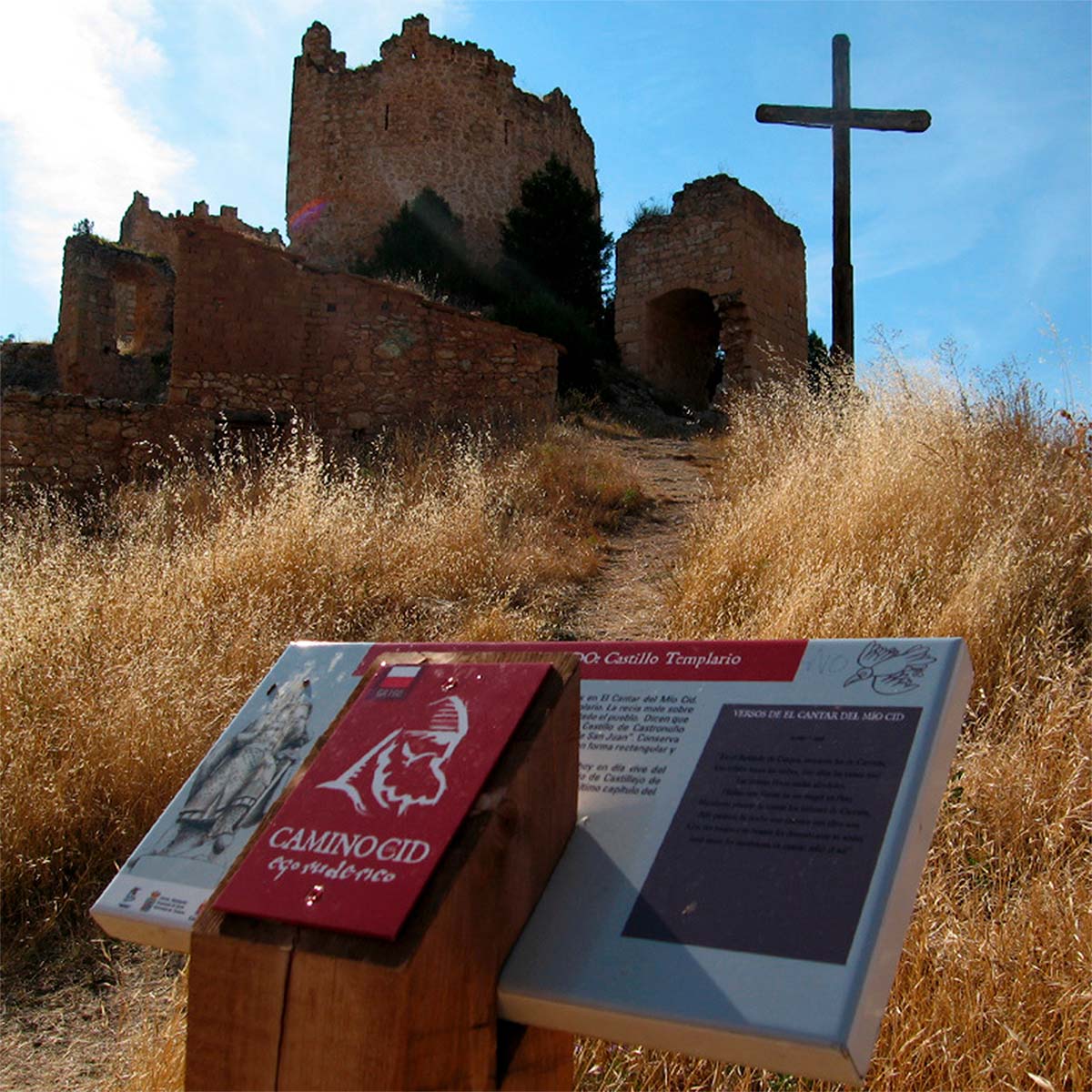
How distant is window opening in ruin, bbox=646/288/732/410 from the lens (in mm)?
14281

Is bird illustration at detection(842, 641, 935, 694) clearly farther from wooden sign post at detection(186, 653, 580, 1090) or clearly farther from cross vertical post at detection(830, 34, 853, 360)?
cross vertical post at detection(830, 34, 853, 360)

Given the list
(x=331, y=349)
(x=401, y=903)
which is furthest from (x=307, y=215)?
(x=401, y=903)

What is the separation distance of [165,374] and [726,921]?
1503cm

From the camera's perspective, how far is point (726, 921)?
133 cm

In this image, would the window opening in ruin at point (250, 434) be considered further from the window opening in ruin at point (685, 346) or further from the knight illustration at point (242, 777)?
the knight illustration at point (242, 777)

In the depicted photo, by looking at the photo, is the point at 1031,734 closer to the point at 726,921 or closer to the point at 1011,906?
the point at 1011,906

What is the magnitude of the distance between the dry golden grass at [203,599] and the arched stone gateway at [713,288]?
6142 mm

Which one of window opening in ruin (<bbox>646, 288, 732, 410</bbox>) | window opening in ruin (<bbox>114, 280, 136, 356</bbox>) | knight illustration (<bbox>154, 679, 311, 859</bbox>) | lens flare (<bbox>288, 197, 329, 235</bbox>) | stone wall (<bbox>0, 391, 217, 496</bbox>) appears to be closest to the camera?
knight illustration (<bbox>154, 679, 311, 859</bbox>)

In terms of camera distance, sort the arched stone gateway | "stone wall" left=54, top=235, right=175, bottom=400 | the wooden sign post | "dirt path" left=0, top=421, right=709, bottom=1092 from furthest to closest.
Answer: "stone wall" left=54, top=235, right=175, bottom=400 < the arched stone gateway < "dirt path" left=0, top=421, right=709, bottom=1092 < the wooden sign post

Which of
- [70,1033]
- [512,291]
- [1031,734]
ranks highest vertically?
[512,291]

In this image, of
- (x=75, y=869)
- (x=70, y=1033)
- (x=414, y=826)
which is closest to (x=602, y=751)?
(x=414, y=826)

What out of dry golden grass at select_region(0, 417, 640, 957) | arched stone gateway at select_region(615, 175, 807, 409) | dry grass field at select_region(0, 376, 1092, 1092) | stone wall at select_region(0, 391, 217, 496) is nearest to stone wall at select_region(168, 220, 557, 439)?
stone wall at select_region(0, 391, 217, 496)

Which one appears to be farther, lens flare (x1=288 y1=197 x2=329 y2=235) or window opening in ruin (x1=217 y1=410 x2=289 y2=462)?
lens flare (x1=288 y1=197 x2=329 y2=235)

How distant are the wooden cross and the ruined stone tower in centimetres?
787
